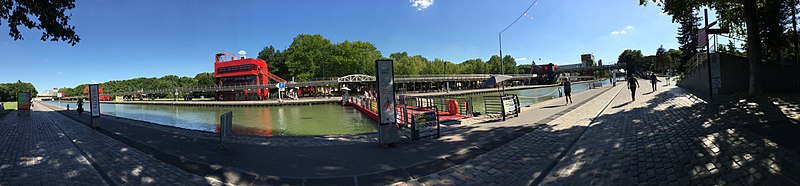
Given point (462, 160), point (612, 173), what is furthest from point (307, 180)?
point (612, 173)

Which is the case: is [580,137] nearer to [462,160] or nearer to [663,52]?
[462,160]

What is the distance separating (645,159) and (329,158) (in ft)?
18.5

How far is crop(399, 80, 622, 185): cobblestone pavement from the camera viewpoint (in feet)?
15.5

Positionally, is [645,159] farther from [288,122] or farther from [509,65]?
[509,65]

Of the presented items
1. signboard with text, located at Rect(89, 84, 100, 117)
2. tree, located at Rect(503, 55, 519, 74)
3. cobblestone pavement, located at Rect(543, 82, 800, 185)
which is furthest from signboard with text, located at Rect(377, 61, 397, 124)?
tree, located at Rect(503, 55, 519, 74)

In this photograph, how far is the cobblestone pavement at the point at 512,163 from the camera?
15.5ft

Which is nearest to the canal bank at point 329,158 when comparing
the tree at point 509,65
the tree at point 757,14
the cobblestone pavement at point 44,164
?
the cobblestone pavement at point 44,164

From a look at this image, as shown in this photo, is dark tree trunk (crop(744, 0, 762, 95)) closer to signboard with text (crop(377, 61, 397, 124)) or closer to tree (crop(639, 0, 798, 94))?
tree (crop(639, 0, 798, 94))

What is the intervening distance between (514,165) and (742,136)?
3638 millimetres

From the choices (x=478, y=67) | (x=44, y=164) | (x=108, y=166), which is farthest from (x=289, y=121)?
(x=478, y=67)

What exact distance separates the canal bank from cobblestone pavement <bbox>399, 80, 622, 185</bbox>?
275mm

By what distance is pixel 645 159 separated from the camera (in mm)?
4953

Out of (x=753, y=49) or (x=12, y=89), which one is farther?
(x=12, y=89)

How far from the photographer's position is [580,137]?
7328 millimetres
